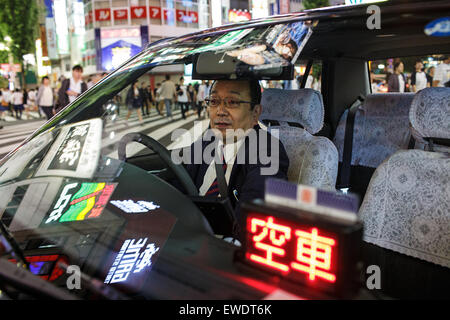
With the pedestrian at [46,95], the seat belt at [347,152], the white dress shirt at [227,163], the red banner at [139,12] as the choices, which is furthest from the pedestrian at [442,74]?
the red banner at [139,12]

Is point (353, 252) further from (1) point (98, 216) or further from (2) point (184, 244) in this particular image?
(1) point (98, 216)

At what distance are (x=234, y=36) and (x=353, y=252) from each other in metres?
1.07

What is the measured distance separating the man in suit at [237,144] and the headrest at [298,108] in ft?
2.43

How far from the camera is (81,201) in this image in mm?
1188

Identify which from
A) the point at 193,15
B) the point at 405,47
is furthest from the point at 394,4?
the point at 193,15

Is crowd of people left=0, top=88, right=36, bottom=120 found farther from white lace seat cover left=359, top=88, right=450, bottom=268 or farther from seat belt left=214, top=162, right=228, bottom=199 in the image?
white lace seat cover left=359, top=88, right=450, bottom=268

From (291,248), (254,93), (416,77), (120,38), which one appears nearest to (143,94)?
(416,77)

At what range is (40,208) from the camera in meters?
1.25

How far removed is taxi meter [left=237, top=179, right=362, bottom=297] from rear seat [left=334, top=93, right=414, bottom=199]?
2.32 m

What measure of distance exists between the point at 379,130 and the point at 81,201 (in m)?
2.62

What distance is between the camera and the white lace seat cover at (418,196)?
60.9 inches

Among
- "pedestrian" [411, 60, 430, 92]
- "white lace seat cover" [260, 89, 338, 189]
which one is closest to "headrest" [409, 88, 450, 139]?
"white lace seat cover" [260, 89, 338, 189]

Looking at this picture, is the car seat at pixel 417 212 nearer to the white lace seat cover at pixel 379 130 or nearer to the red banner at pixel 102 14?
the white lace seat cover at pixel 379 130

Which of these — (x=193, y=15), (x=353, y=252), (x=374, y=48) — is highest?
(x=193, y=15)
